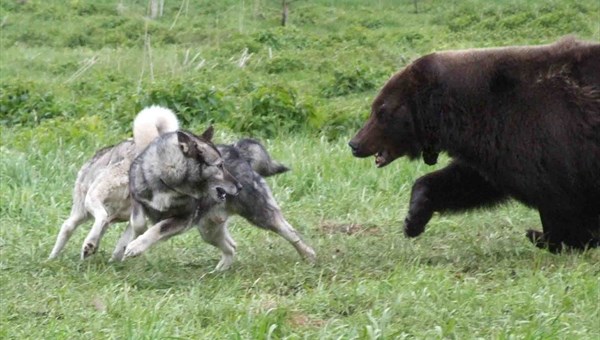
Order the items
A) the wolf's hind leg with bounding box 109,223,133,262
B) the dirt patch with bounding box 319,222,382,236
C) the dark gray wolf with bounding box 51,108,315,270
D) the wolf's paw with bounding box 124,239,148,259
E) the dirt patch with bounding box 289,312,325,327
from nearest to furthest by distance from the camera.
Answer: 1. the dirt patch with bounding box 289,312,325,327
2. the wolf's paw with bounding box 124,239,148,259
3. the dark gray wolf with bounding box 51,108,315,270
4. the wolf's hind leg with bounding box 109,223,133,262
5. the dirt patch with bounding box 319,222,382,236

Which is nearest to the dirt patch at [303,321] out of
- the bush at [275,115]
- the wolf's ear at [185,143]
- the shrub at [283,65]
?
the wolf's ear at [185,143]

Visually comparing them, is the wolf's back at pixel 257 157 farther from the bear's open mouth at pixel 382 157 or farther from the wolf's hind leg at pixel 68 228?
the wolf's hind leg at pixel 68 228

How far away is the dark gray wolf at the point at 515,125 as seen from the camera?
6879 millimetres

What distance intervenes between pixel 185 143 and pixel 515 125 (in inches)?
80.0

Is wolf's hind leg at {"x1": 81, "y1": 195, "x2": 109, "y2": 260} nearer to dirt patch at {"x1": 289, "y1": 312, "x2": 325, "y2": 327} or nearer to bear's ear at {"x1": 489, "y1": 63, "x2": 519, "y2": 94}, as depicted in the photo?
dirt patch at {"x1": 289, "y1": 312, "x2": 325, "y2": 327}

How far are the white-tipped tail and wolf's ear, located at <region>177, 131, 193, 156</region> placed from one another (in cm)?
56

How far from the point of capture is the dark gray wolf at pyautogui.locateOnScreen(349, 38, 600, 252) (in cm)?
688

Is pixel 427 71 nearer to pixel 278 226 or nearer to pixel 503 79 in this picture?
pixel 503 79

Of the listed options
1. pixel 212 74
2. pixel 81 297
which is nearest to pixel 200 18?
→ pixel 212 74

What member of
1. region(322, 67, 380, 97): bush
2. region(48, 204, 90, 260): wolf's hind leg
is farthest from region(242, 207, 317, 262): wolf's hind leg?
region(322, 67, 380, 97): bush

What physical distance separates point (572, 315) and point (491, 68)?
2154 millimetres

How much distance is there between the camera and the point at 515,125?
6.97 metres

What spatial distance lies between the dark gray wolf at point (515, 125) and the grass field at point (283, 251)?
1.12 ft

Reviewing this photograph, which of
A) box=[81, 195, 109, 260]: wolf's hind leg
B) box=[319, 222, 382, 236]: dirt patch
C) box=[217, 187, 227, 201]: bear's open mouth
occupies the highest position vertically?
box=[217, 187, 227, 201]: bear's open mouth
